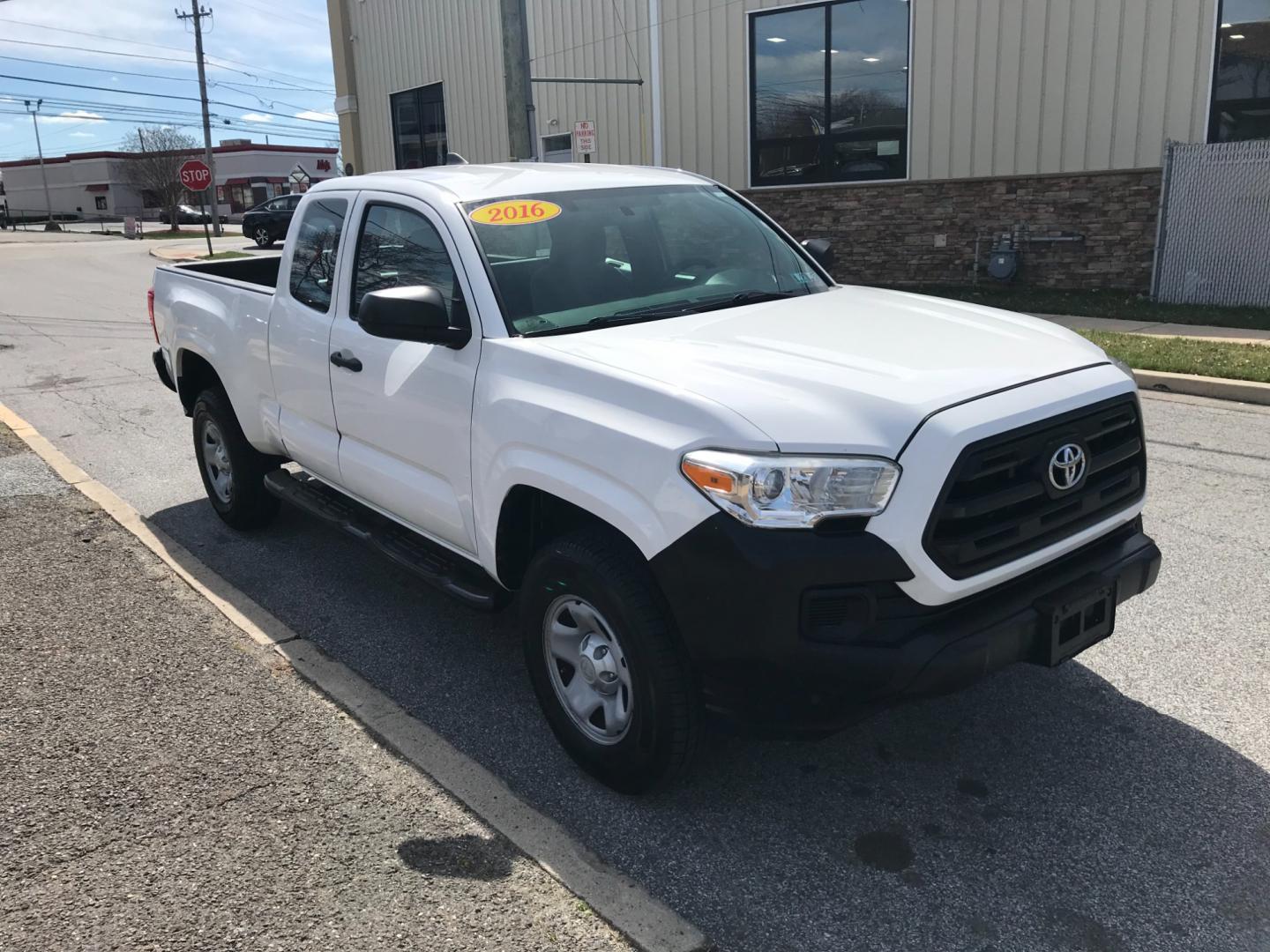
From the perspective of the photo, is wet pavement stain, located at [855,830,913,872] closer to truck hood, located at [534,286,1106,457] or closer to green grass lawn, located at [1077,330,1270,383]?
truck hood, located at [534,286,1106,457]

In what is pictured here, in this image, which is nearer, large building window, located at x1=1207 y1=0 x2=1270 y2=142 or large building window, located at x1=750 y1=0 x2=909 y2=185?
large building window, located at x1=1207 y1=0 x2=1270 y2=142

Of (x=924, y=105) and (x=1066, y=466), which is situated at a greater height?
(x=924, y=105)

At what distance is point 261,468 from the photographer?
5.79m

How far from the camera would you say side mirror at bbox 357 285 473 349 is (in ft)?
11.4

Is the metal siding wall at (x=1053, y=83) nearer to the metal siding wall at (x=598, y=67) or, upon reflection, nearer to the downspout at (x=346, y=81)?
the metal siding wall at (x=598, y=67)

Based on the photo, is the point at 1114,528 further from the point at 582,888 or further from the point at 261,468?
the point at 261,468

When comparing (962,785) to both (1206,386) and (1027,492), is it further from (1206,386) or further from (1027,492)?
(1206,386)

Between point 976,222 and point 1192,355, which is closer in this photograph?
point 1192,355

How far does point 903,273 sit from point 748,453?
49.1 feet

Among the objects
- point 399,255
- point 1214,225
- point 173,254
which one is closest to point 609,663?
point 399,255

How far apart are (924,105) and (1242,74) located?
13.5 feet

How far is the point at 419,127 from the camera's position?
26109 millimetres

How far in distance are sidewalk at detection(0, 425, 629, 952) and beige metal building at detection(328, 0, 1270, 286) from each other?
1356cm

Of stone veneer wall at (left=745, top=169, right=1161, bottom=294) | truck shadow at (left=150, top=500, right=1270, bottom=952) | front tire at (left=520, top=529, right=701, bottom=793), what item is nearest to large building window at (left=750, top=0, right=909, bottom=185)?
stone veneer wall at (left=745, top=169, right=1161, bottom=294)
